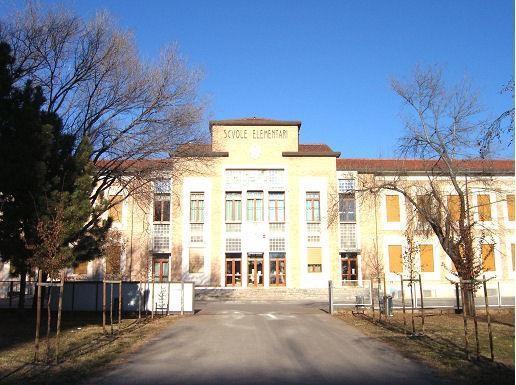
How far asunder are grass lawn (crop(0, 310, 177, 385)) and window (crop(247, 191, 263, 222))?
1970 cm

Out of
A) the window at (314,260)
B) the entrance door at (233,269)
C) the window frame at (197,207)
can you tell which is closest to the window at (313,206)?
the window at (314,260)

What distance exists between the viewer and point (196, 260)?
40.6m

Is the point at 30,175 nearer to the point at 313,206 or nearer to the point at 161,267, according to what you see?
the point at 161,267

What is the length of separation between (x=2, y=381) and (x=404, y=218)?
36102 mm

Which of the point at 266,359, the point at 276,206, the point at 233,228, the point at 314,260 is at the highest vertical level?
the point at 276,206

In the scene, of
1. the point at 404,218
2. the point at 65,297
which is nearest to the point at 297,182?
the point at 404,218

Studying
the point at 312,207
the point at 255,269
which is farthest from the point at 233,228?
the point at 312,207

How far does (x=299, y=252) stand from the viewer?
40.8 meters

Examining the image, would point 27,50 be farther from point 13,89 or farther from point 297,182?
point 297,182

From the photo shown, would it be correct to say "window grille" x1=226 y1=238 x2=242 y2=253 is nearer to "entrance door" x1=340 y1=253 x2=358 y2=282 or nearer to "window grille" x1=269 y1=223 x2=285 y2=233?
"window grille" x1=269 y1=223 x2=285 y2=233

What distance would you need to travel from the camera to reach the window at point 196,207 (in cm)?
4138

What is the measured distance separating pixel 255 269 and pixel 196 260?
467cm

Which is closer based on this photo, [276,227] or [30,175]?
[30,175]

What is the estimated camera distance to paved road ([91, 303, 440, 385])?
9.80 meters
